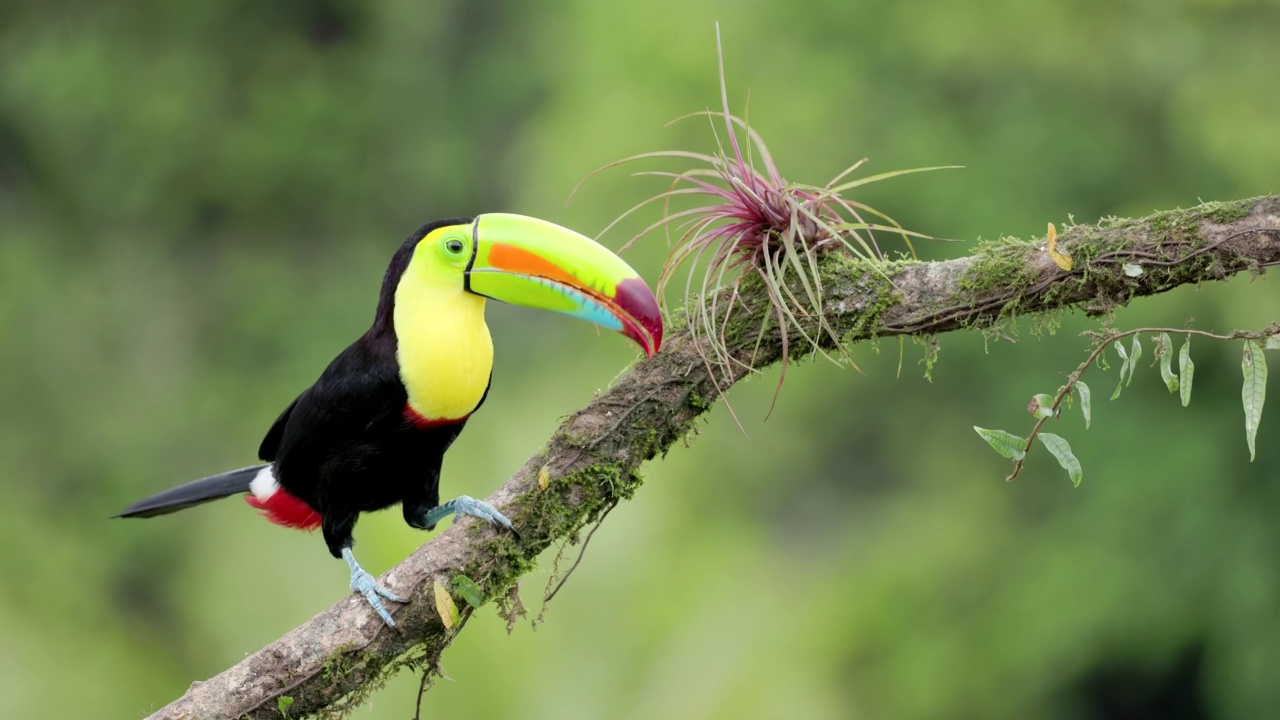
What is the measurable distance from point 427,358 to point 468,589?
0.41 m

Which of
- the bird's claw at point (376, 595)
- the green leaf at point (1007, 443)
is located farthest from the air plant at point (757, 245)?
the bird's claw at point (376, 595)

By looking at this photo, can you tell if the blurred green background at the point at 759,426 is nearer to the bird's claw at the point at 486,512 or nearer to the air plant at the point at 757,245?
the bird's claw at the point at 486,512

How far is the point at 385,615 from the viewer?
2131mm

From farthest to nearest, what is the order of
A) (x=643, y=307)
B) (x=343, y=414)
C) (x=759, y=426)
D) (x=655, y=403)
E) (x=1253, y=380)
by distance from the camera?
1. (x=759, y=426)
2. (x=343, y=414)
3. (x=655, y=403)
4. (x=643, y=307)
5. (x=1253, y=380)

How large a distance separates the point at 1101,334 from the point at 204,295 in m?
8.35

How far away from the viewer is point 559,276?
2.23 meters

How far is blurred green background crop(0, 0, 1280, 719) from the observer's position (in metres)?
5.41

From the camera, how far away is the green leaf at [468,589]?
2.16 m

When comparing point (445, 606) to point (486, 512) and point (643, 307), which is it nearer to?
point (486, 512)

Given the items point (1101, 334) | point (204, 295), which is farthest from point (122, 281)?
point (1101, 334)

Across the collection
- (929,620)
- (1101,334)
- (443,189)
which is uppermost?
(1101,334)

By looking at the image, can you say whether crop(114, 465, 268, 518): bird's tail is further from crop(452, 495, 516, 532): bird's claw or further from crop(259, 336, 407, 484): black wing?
crop(452, 495, 516, 532): bird's claw

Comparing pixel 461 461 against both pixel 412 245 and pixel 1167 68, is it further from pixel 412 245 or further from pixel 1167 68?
pixel 1167 68

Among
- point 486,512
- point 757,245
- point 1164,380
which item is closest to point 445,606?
point 486,512
